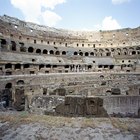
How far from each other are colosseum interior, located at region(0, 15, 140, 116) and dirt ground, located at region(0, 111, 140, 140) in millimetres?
5539

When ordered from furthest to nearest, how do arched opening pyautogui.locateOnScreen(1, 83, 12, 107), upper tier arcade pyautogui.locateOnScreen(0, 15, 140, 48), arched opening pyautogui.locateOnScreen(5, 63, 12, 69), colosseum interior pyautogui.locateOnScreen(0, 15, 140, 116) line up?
upper tier arcade pyautogui.locateOnScreen(0, 15, 140, 48) → arched opening pyautogui.locateOnScreen(5, 63, 12, 69) → arched opening pyautogui.locateOnScreen(1, 83, 12, 107) → colosseum interior pyautogui.locateOnScreen(0, 15, 140, 116)

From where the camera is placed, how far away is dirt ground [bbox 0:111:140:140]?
3611mm

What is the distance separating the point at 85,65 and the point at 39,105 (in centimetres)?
2857

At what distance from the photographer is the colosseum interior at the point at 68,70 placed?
1280cm

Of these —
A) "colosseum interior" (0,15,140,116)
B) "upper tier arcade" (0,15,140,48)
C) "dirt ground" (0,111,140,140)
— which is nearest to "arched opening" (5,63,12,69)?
"colosseum interior" (0,15,140,116)

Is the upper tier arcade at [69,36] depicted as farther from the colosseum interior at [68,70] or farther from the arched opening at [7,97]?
the arched opening at [7,97]

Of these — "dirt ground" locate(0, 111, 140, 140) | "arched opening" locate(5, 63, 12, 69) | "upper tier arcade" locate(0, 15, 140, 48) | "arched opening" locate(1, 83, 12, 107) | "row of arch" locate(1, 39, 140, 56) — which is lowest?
"arched opening" locate(1, 83, 12, 107)

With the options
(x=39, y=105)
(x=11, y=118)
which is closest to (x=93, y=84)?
(x=39, y=105)

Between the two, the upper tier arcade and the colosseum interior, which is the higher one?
the upper tier arcade

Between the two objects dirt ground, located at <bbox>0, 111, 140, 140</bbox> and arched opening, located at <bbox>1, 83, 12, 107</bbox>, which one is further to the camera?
arched opening, located at <bbox>1, 83, 12, 107</bbox>

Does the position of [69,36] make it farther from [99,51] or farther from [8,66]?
[8,66]

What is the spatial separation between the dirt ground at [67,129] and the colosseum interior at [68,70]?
5539 millimetres

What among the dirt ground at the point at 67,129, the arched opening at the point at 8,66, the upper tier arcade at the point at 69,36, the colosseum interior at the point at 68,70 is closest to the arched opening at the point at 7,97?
the colosseum interior at the point at 68,70

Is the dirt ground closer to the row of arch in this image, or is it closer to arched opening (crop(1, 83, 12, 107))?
arched opening (crop(1, 83, 12, 107))
